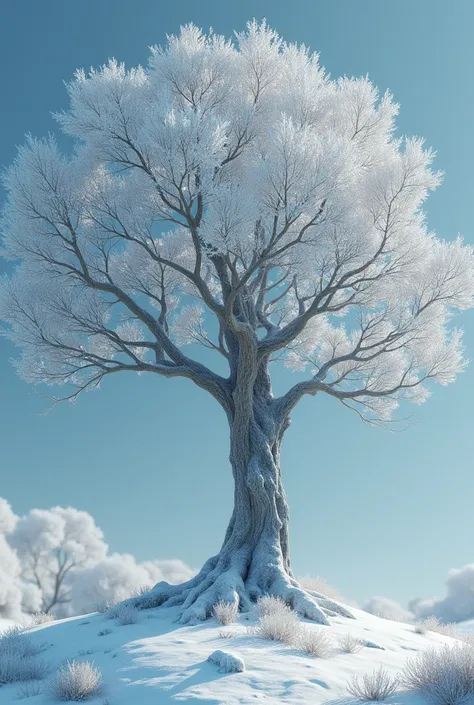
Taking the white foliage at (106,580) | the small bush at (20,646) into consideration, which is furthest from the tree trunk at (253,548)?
→ the white foliage at (106,580)

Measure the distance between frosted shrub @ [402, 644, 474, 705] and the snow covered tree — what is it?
3.36 m

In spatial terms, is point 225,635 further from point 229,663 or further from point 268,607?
point 229,663

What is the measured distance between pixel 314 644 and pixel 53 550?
2372 cm

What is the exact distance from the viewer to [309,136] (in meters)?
9.45

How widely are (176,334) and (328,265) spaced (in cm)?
558

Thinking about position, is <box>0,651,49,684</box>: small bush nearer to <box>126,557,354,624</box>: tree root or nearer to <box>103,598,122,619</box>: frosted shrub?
<box>126,557,354,624</box>: tree root

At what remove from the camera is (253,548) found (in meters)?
10.7

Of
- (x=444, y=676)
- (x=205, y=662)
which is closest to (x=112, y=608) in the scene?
(x=205, y=662)

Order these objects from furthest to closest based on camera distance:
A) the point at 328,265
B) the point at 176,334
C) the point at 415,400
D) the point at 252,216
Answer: the point at 176,334, the point at 415,400, the point at 328,265, the point at 252,216

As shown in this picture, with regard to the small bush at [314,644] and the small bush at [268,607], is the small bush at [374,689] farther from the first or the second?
the small bush at [268,607]

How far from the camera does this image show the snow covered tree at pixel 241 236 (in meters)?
9.19

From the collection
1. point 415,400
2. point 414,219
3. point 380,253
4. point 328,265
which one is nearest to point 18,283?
point 328,265

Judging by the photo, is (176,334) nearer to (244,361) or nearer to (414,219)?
(244,361)

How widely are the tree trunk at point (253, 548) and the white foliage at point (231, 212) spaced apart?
1.75 m
